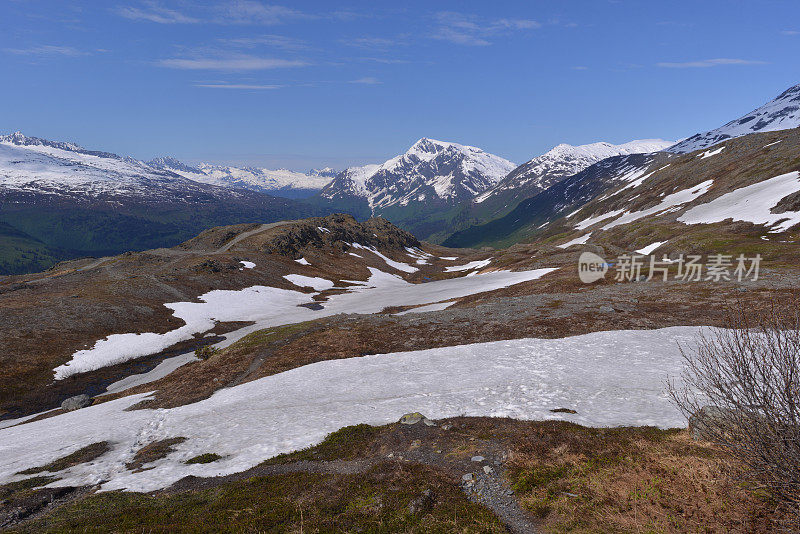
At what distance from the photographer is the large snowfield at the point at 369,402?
20109mm

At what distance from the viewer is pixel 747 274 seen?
161 feet

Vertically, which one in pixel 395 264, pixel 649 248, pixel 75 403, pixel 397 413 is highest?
pixel 649 248

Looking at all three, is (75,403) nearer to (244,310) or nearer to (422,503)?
(244,310)

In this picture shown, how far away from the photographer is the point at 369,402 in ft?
83.8

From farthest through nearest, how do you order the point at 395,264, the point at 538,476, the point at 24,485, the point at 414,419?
the point at 395,264
the point at 414,419
the point at 24,485
the point at 538,476

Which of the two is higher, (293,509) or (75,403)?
(293,509)

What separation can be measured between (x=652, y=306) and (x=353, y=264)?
12636cm

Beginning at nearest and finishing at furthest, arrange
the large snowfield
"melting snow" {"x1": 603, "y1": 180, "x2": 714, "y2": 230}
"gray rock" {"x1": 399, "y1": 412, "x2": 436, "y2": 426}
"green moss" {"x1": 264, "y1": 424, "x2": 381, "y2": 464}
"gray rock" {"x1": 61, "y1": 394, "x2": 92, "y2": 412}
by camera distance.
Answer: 1. "green moss" {"x1": 264, "y1": 424, "x2": 381, "y2": 464}
2. the large snowfield
3. "gray rock" {"x1": 399, "y1": 412, "x2": 436, "y2": 426}
4. "gray rock" {"x1": 61, "y1": 394, "x2": 92, "y2": 412}
5. "melting snow" {"x1": 603, "y1": 180, "x2": 714, "y2": 230}

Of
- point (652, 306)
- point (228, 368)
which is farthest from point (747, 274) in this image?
point (228, 368)

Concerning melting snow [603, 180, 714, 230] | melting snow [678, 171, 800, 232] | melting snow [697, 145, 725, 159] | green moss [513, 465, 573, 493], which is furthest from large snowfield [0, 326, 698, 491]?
melting snow [697, 145, 725, 159]

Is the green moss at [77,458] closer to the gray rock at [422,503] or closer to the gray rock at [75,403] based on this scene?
the gray rock at [422,503]

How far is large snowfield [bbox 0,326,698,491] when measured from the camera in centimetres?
2011

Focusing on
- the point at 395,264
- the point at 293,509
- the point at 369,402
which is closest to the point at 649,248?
the point at 369,402

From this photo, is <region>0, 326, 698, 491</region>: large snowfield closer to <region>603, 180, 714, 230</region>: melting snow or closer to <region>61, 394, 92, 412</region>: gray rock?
<region>61, 394, 92, 412</region>: gray rock
